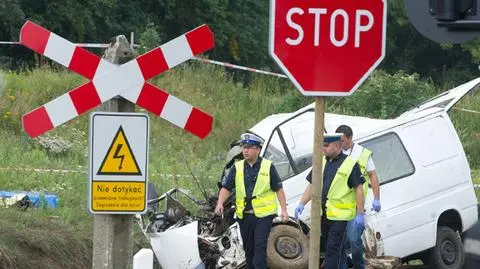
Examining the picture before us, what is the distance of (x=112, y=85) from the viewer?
273 inches

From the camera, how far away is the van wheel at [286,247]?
12.3 m

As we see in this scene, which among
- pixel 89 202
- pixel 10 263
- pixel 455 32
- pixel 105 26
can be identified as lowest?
pixel 10 263

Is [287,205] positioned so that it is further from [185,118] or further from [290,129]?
[185,118]

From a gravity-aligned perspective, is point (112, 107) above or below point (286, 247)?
above

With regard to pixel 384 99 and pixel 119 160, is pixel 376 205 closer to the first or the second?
pixel 119 160

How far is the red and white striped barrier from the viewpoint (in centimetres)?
688

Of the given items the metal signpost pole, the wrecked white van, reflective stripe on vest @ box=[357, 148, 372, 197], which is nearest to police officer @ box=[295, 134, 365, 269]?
reflective stripe on vest @ box=[357, 148, 372, 197]

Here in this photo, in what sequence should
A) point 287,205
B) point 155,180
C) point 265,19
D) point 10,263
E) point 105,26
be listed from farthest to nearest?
point 265,19
point 105,26
point 155,180
point 287,205
point 10,263

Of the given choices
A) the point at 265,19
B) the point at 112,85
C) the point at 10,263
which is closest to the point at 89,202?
the point at 112,85

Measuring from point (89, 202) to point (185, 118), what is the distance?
0.76 meters

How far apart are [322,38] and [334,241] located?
503 cm

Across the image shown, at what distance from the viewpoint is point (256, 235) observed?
11.8 m

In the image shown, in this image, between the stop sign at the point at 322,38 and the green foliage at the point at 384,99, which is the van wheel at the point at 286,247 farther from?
the green foliage at the point at 384,99

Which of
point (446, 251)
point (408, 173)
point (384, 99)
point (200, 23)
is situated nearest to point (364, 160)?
point (408, 173)
